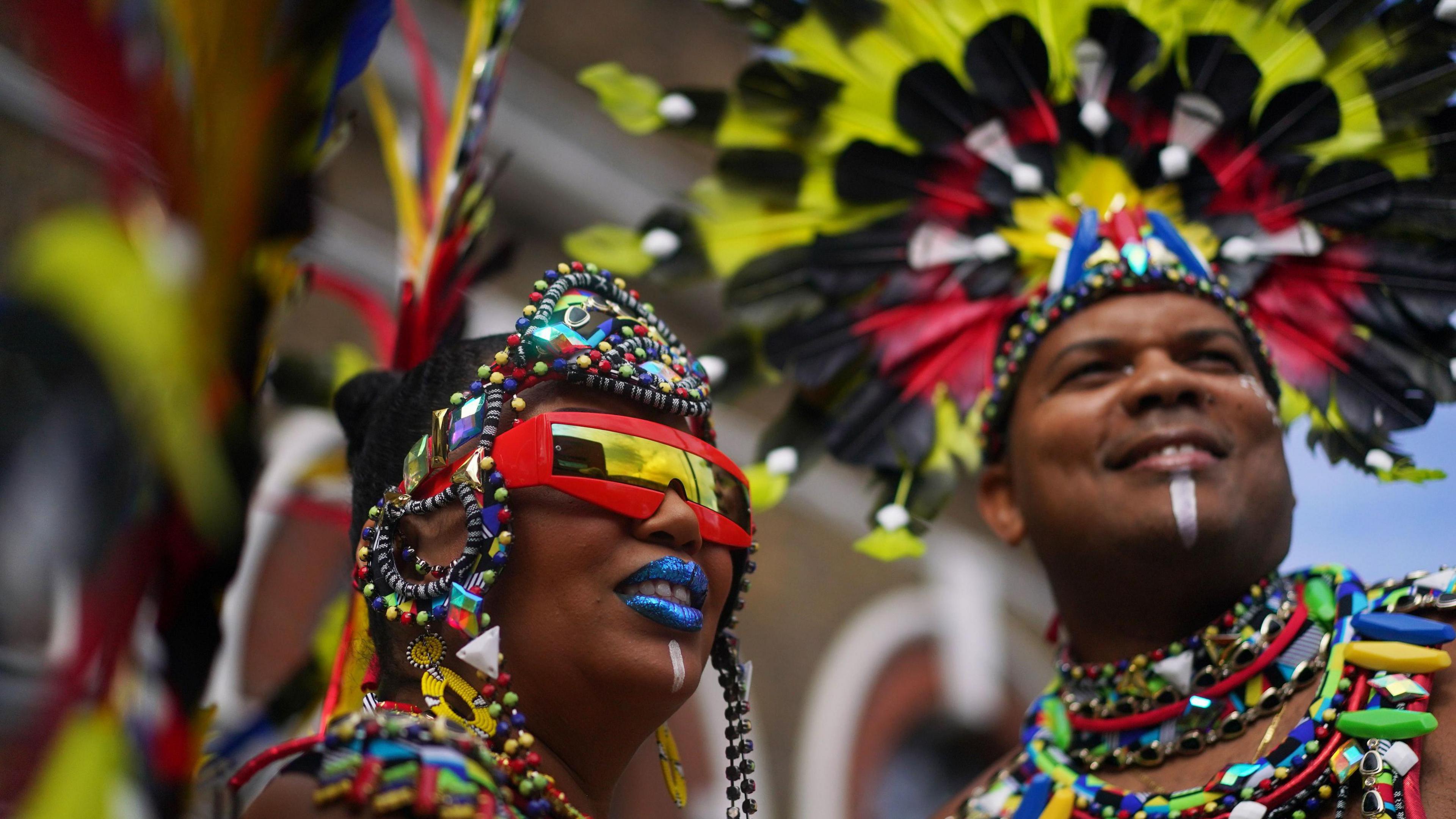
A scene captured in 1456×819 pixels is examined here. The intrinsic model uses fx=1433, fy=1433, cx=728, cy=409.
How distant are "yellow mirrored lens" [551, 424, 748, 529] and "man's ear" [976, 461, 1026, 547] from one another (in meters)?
1.39

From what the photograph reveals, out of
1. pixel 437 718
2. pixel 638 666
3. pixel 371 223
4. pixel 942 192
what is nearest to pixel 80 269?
pixel 437 718

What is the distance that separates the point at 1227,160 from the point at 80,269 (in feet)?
9.73

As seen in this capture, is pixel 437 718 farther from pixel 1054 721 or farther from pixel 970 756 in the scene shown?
pixel 970 756

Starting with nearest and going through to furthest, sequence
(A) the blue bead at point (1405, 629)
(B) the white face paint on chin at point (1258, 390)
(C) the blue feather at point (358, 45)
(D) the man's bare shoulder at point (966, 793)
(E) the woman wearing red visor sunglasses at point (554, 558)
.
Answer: (E) the woman wearing red visor sunglasses at point (554, 558)
(C) the blue feather at point (358, 45)
(A) the blue bead at point (1405, 629)
(B) the white face paint on chin at point (1258, 390)
(D) the man's bare shoulder at point (966, 793)

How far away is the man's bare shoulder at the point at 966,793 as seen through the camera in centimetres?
339

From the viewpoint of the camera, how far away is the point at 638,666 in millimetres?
2205

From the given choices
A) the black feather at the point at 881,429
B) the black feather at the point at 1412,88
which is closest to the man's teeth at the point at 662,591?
the black feather at the point at 881,429

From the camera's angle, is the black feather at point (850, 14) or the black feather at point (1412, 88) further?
the black feather at point (850, 14)

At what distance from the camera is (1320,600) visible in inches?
121

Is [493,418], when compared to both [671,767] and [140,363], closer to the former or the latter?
[140,363]

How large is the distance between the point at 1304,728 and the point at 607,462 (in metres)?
1.52

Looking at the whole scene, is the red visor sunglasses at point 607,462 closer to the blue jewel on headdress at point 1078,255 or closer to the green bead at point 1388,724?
the green bead at point 1388,724

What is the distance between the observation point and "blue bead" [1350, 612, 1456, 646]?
2.81m

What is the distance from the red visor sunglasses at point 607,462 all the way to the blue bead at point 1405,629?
1412 millimetres
